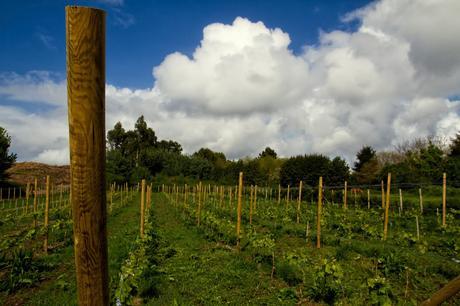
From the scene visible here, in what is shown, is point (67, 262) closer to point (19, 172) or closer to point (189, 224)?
point (189, 224)

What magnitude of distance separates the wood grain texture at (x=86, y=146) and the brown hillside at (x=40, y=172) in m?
59.7

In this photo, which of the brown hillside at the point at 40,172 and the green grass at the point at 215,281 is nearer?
the green grass at the point at 215,281

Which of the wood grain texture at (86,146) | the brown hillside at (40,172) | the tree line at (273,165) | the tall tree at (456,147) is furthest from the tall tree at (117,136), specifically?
Result: the wood grain texture at (86,146)

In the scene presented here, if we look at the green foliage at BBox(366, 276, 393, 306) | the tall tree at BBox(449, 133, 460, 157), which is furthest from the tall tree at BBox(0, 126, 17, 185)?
the tall tree at BBox(449, 133, 460, 157)

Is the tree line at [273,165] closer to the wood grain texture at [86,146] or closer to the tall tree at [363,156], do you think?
the tall tree at [363,156]

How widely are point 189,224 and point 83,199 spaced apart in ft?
51.3

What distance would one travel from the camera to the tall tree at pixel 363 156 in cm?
5497

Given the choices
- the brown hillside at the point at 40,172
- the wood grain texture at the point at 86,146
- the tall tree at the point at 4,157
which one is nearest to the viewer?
the wood grain texture at the point at 86,146

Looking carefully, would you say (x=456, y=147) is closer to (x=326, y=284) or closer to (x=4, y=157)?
(x=326, y=284)

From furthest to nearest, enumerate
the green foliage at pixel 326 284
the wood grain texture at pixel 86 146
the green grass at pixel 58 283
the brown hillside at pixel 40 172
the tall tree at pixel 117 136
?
the tall tree at pixel 117 136, the brown hillside at pixel 40 172, the green grass at pixel 58 283, the green foliage at pixel 326 284, the wood grain texture at pixel 86 146

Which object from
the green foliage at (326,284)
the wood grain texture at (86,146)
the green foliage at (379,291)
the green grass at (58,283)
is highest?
the wood grain texture at (86,146)

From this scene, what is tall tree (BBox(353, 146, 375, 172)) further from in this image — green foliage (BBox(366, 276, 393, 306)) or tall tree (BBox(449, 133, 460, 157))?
green foliage (BBox(366, 276, 393, 306))

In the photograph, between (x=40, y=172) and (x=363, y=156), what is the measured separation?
60.0 meters

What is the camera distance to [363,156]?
55.2 meters
